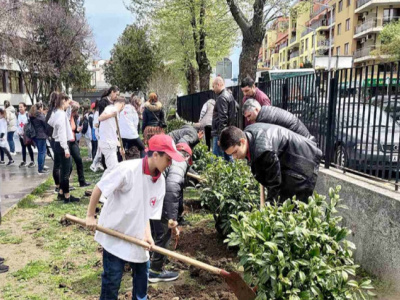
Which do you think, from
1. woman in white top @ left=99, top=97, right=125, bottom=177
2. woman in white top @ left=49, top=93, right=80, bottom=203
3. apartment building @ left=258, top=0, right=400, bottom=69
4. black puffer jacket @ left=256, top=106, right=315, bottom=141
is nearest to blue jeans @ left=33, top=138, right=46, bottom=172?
woman in white top @ left=49, top=93, right=80, bottom=203

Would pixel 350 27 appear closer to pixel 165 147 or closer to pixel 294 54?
pixel 294 54

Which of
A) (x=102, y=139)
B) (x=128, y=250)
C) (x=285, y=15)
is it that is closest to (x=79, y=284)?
(x=128, y=250)

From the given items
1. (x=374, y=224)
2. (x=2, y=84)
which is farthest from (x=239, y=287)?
(x=2, y=84)

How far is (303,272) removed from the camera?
244 centimetres

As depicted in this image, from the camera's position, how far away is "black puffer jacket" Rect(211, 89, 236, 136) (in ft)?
21.8

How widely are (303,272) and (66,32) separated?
2551 centimetres

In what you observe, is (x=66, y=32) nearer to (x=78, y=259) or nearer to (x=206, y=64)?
(x=206, y=64)

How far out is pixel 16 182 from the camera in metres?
8.55

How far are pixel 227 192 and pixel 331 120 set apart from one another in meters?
1.66

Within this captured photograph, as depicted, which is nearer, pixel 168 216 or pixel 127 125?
pixel 168 216

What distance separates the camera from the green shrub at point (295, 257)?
2428mm

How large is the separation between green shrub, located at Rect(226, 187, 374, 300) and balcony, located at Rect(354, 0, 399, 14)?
1894 inches

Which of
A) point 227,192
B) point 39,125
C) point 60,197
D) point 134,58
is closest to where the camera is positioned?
point 227,192

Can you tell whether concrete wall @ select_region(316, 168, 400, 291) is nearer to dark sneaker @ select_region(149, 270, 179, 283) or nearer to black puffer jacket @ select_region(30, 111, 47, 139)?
dark sneaker @ select_region(149, 270, 179, 283)
